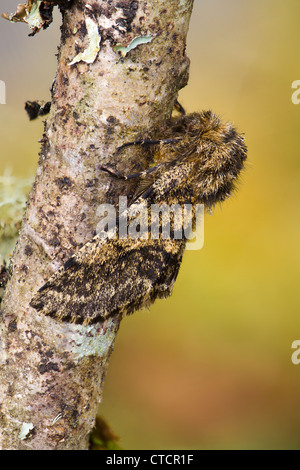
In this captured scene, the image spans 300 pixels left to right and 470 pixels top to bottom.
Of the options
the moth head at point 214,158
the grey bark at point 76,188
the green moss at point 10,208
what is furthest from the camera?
the green moss at point 10,208

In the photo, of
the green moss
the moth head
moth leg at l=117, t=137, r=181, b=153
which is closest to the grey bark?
moth leg at l=117, t=137, r=181, b=153

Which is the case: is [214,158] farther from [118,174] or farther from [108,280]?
[108,280]

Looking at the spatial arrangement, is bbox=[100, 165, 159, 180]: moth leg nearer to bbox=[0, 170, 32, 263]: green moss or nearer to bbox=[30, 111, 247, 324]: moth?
bbox=[30, 111, 247, 324]: moth

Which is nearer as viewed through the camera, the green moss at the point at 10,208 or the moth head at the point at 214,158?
the moth head at the point at 214,158

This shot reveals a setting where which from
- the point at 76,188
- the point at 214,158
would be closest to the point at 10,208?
the point at 76,188

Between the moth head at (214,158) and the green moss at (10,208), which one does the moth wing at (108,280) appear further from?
the green moss at (10,208)

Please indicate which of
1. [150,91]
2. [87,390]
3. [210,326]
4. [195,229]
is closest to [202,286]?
[210,326]

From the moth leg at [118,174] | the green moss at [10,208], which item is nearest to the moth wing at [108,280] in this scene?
the moth leg at [118,174]
